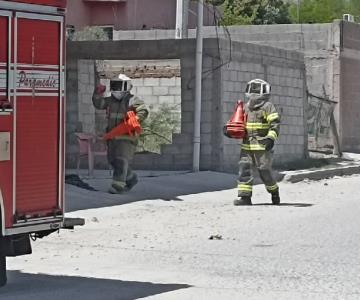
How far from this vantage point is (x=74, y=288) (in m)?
9.59

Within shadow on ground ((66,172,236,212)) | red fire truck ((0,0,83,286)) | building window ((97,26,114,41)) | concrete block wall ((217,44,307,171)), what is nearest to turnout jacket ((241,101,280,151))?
shadow on ground ((66,172,236,212))

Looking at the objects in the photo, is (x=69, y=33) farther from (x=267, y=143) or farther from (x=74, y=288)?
(x=74, y=288)

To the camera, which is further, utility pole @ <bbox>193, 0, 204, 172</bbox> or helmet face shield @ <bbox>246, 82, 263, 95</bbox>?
utility pole @ <bbox>193, 0, 204, 172</bbox>

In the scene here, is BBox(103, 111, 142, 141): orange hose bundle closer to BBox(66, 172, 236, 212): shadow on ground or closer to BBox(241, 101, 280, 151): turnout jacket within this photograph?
BBox(66, 172, 236, 212): shadow on ground

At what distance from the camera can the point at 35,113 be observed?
359 inches

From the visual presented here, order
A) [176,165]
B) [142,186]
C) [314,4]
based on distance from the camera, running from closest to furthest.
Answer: [142,186] < [176,165] < [314,4]

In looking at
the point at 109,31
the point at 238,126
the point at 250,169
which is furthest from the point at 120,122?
the point at 109,31

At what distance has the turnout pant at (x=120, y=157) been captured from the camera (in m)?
17.6

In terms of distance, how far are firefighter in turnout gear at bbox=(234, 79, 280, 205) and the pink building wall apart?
21.8m

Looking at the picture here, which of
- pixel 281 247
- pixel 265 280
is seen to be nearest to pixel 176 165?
pixel 281 247

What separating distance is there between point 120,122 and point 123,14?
22065 mm

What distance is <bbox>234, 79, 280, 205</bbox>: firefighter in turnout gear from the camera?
16.9 m

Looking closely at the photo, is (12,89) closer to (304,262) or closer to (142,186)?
(304,262)

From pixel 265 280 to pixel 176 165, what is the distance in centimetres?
1193
